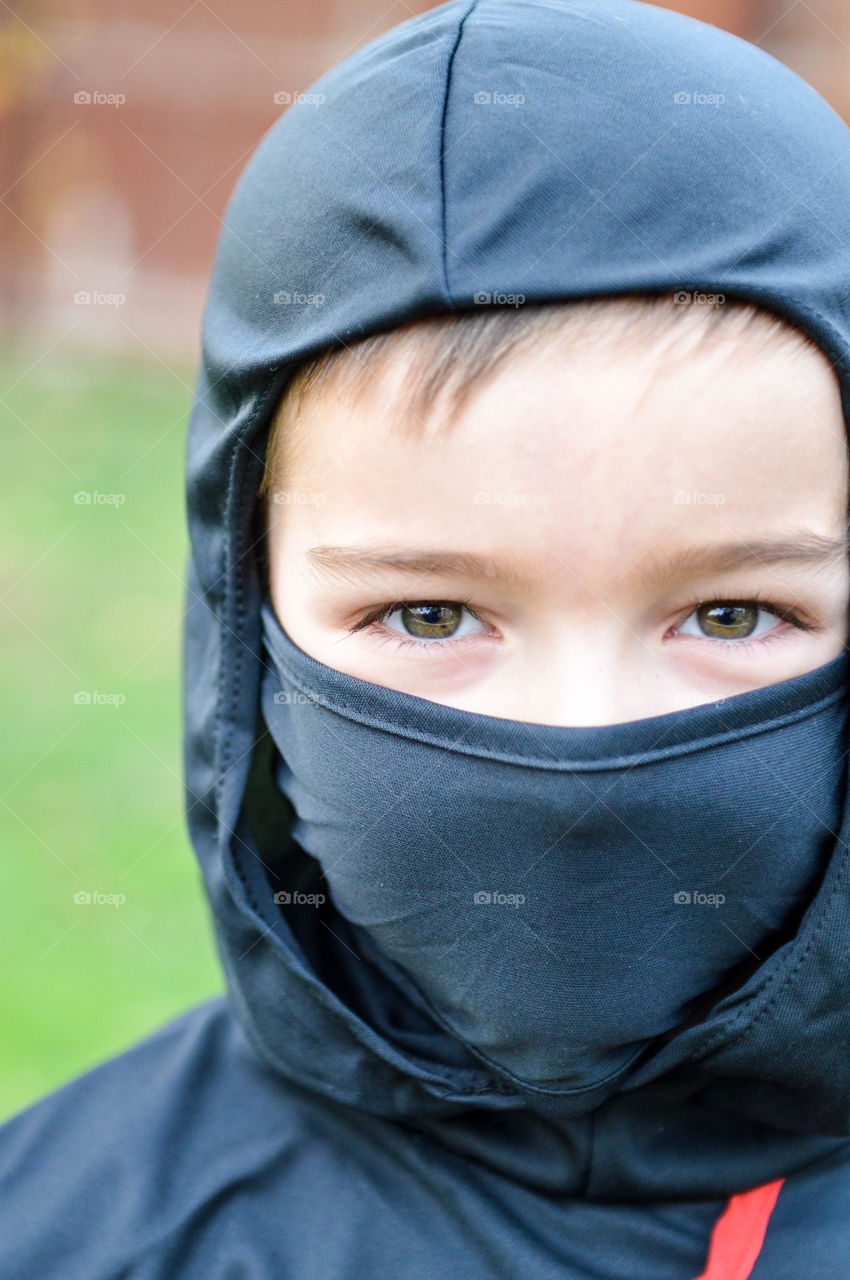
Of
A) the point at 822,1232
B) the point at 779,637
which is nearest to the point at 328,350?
the point at 779,637

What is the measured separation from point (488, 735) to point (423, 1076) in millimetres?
467

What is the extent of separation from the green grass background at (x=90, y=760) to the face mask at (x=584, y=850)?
3.74 feet

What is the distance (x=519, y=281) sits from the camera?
1.47 m

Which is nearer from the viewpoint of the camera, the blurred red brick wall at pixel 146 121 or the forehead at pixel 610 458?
the forehead at pixel 610 458

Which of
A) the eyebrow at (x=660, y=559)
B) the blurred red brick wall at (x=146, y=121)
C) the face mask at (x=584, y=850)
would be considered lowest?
the blurred red brick wall at (x=146, y=121)

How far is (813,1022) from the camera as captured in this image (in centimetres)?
160

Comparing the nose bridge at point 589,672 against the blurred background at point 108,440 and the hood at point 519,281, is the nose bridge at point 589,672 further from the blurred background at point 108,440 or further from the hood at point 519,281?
the blurred background at point 108,440

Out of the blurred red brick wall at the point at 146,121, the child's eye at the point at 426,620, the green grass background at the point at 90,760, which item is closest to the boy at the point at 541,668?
the child's eye at the point at 426,620

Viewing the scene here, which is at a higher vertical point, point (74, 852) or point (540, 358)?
point (540, 358)

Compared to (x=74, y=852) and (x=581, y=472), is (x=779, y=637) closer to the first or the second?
(x=581, y=472)

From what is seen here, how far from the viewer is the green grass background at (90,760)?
3.94 meters

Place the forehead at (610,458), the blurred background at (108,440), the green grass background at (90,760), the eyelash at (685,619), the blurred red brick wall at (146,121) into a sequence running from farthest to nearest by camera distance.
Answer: the blurred red brick wall at (146,121)
the blurred background at (108,440)
the green grass background at (90,760)
the eyelash at (685,619)
the forehead at (610,458)

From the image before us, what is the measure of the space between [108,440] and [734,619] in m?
8.56

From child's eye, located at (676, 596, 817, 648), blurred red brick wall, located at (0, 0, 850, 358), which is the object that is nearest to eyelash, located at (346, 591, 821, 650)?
child's eye, located at (676, 596, 817, 648)
